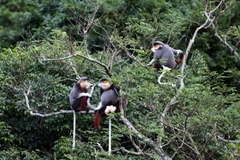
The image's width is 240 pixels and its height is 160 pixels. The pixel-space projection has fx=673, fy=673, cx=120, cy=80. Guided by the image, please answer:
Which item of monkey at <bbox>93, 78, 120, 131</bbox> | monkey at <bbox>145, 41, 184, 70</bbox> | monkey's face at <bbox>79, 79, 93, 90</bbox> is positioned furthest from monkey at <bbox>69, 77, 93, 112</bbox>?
monkey at <bbox>145, 41, 184, 70</bbox>

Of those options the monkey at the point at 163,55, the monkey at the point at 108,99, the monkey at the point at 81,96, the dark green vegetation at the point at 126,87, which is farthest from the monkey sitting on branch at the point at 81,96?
the monkey at the point at 163,55

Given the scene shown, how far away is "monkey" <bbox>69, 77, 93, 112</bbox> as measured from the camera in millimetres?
7638

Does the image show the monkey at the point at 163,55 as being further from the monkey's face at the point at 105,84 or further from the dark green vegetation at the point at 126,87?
the monkey's face at the point at 105,84

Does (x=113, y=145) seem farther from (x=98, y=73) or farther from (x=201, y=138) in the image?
(x=201, y=138)

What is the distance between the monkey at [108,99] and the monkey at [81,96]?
184 millimetres

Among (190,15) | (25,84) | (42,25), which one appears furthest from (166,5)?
(25,84)

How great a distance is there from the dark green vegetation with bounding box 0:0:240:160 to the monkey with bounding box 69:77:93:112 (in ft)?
1.04

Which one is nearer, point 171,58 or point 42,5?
point 171,58

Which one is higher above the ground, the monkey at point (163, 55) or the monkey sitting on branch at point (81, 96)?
the monkey at point (163, 55)

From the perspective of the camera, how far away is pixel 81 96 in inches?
300

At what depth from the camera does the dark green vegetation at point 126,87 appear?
6.55 m

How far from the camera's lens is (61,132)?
29.2 ft

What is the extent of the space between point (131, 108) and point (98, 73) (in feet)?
2.74

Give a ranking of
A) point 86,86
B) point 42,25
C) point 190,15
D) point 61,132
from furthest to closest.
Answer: point 42,25 < point 190,15 < point 61,132 < point 86,86
